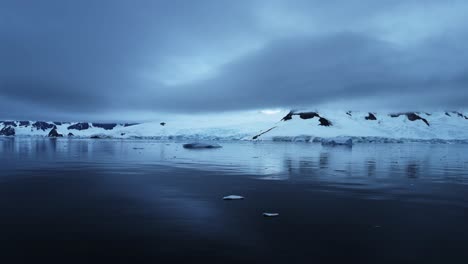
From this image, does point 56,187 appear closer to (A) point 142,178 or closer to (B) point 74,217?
(A) point 142,178

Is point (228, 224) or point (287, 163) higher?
point (228, 224)

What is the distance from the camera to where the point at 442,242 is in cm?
684

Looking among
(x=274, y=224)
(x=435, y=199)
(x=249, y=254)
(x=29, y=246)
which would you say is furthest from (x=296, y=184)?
(x=29, y=246)

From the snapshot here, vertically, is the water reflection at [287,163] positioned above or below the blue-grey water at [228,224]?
below

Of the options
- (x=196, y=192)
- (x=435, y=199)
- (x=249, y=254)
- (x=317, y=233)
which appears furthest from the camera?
(x=196, y=192)

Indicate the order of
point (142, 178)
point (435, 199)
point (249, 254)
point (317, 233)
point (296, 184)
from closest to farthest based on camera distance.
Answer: point (249, 254) < point (317, 233) < point (435, 199) < point (296, 184) < point (142, 178)

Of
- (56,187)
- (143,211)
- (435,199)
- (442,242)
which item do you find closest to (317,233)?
(442,242)

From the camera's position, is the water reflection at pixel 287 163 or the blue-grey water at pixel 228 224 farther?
the water reflection at pixel 287 163

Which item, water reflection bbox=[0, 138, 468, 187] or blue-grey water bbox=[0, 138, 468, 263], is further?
water reflection bbox=[0, 138, 468, 187]

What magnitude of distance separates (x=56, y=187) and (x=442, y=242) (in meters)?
12.5

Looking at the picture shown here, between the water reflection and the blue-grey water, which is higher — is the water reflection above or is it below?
below

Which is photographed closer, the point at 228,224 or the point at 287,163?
the point at 228,224

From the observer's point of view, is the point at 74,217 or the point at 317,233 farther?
the point at 74,217

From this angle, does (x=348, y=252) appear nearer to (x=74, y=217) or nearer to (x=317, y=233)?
(x=317, y=233)
